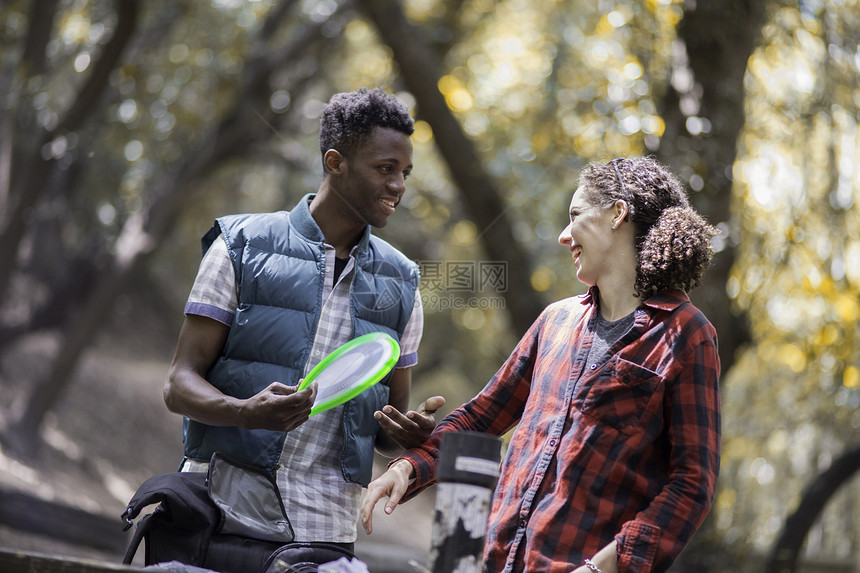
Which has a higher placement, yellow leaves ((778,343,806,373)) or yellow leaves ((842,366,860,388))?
yellow leaves ((842,366,860,388))

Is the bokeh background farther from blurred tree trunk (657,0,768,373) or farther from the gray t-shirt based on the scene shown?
the gray t-shirt

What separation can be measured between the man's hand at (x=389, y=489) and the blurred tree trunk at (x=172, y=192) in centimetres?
706

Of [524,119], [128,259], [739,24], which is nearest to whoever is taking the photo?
[739,24]

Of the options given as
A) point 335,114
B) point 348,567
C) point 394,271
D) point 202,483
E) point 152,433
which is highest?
point 335,114

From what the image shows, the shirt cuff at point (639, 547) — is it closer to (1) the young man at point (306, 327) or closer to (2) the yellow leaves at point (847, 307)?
(1) the young man at point (306, 327)

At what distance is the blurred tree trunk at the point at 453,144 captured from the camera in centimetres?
549

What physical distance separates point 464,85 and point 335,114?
301 inches

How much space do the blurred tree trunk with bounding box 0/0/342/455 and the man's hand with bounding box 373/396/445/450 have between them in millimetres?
6923

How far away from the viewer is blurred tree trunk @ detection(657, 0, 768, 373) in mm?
5047

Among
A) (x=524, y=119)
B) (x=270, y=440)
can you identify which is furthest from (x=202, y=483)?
(x=524, y=119)

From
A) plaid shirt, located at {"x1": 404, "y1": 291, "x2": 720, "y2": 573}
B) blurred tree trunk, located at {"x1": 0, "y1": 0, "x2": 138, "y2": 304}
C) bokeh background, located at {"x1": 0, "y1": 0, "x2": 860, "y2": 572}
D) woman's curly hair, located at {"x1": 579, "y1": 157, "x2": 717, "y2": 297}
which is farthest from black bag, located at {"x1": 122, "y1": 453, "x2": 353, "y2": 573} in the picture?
blurred tree trunk, located at {"x1": 0, "y1": 0, "x2": 138, "y2": 304}

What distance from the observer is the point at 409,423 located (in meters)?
2.38

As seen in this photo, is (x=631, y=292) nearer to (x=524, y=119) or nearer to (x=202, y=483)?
(x=202, y=483)

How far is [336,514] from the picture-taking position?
95.9 inches
